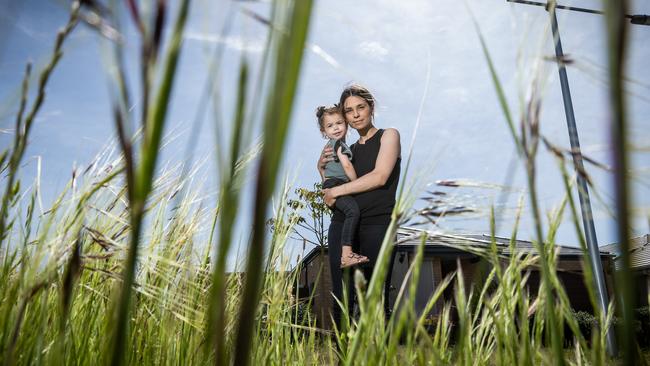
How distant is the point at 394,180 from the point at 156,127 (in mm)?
2748

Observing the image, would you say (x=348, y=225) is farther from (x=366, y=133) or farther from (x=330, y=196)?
(x=366, y=133)

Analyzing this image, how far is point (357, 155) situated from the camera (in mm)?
3055

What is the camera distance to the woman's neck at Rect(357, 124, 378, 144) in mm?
3055

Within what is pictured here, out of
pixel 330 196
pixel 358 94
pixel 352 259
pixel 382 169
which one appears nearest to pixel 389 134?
pixel 382 169

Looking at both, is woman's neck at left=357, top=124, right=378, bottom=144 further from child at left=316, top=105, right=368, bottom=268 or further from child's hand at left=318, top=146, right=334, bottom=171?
child's hand at left=318, top=146, right=334, bottom=171

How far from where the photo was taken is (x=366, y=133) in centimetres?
309

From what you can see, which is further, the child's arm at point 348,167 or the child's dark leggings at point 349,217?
the child's arm at point 348,167

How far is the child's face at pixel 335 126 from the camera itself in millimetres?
3332

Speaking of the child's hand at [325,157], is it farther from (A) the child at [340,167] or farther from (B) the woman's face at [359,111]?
(B) the woman's face at [359,111]

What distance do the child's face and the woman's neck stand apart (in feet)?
0.80

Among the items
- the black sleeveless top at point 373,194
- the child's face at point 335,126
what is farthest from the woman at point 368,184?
the child's face at point 335,126

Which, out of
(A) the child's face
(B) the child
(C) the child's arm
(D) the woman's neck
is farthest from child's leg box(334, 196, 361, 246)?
(A) the child's face

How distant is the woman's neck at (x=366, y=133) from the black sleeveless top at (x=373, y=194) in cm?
4

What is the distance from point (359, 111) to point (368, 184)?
0.53 m
